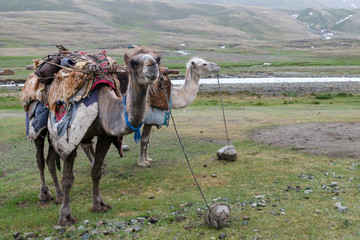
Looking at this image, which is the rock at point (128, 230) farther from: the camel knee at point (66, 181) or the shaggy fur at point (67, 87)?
the shaggy fur at point (67, 87)

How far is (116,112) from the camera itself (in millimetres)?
6395

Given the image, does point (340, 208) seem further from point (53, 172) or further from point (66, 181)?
point (53, 172)

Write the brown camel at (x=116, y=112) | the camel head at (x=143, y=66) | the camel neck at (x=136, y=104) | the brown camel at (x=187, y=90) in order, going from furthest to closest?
the brown camel at (x=187, y=90) < the camel neck at (x=136, y=104) < the brown camel at (x=116, y=112) < the camel head at (x=143, y=66)

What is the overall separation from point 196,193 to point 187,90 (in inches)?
164

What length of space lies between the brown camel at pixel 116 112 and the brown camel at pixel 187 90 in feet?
11.5

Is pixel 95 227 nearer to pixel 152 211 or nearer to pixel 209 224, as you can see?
pixel 152 211

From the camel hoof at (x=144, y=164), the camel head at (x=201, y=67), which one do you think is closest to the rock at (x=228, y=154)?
the camel hoof at (x=144, y=164)

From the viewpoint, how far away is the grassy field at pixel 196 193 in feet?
20.4

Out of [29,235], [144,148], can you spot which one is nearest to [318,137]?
[144,148]

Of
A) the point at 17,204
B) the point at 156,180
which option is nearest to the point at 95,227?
the point at 17,204

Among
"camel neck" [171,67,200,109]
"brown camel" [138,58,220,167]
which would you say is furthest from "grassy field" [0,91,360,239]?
"camel neck" [171,67,200,109]

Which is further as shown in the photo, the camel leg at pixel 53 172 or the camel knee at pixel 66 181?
the camel leg at pixel 53 172

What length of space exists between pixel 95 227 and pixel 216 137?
26.7 feet

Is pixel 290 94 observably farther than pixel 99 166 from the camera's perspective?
Yes
